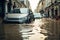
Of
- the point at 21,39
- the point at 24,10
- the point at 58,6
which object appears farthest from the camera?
the point at 58,6

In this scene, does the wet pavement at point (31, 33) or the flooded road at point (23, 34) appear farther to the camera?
the wet pavement at point (31, 33)

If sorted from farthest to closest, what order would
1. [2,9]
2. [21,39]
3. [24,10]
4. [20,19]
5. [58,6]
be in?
1. [58,6]
2. [2,9]
3. [24,10]
4. [20,19]
5. [21,39]

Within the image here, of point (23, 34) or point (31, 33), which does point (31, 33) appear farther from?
point (23, 34)

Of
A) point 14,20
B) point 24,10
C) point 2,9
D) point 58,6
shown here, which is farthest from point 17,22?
point 58,6

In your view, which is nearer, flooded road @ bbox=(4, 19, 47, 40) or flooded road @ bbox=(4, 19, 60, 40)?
flooded road @ bbox=(4, 19, 47, 40)

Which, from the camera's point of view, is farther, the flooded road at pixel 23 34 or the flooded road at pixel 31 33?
the flooded road at pixel 31 33

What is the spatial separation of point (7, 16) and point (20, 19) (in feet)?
4.19

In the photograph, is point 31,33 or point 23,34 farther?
point 31,33

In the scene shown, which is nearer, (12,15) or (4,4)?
(12,15)

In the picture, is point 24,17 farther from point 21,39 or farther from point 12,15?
point 21,39

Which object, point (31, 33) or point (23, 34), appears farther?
point (31, 33)

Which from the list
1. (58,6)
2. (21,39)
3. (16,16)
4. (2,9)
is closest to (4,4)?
(2,9)

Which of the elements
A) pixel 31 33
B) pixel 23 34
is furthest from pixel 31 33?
pixel 23 34

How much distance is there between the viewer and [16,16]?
18828 millimetres
